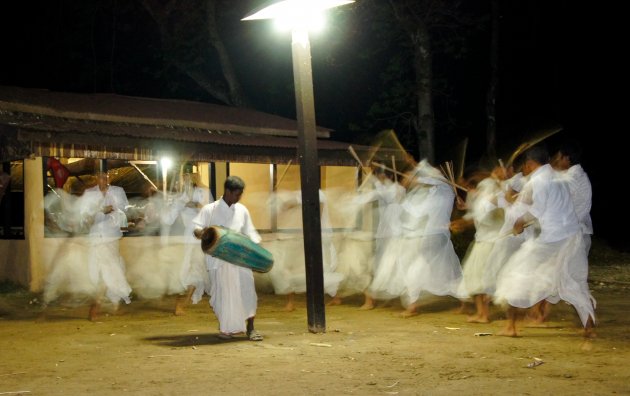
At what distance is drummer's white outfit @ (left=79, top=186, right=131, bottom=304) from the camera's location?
37.3 feet

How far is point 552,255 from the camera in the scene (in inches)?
353

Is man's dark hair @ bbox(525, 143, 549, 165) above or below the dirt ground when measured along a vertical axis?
above

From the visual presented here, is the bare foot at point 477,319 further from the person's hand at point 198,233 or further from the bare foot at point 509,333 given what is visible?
the person's hand at point 198,233

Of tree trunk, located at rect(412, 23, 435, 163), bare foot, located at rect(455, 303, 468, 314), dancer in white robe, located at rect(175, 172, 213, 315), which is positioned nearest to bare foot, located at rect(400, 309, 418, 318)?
bare foot, located at rect(455, 303, 468, 314)

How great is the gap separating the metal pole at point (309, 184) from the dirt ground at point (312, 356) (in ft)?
1.34

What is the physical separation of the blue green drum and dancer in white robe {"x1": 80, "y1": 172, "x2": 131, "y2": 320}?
9.71ft

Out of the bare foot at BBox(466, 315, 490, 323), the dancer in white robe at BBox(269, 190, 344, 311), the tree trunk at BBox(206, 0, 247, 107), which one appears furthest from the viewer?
the tree trunk at BBox(206, 0, 247, 107)

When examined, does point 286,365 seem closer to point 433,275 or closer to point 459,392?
point 459,392

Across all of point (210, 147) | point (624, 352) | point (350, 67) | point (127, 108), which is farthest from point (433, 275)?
point (350, 67)

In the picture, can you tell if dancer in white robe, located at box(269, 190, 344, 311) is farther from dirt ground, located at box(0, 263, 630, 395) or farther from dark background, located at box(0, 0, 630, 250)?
dark background, located at box(0, 0, 630, 250)

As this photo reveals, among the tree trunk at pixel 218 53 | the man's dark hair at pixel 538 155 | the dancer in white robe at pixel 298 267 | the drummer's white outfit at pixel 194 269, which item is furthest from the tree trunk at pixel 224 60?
the man's dark hair at pixel 538 155

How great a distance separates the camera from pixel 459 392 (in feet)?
21.7

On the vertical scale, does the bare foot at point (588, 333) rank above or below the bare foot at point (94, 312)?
below

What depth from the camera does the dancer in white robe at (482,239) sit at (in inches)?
424
